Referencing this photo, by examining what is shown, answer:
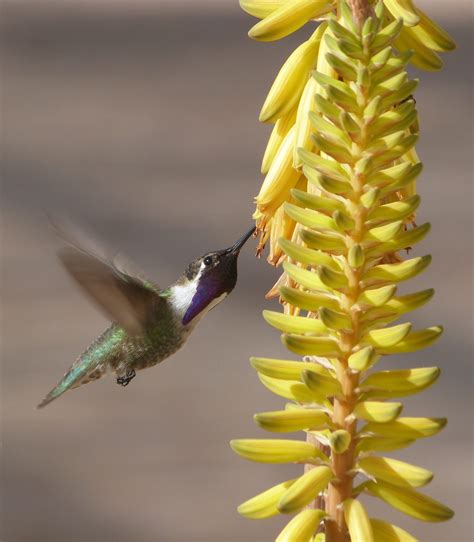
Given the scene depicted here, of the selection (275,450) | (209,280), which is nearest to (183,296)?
(209,280)

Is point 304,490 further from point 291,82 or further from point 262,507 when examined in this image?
point 291,82

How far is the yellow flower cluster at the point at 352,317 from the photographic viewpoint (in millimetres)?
1117

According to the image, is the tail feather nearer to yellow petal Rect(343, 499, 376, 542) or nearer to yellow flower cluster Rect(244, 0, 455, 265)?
yellow flower cluster Rect(244, 0, 455, 265)

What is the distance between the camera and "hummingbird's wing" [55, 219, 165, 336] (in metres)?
1.91

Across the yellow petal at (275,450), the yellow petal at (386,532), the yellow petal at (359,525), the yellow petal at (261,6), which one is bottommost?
the yellow petal at (386,532)

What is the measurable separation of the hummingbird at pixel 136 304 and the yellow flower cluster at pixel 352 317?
2.57 ft

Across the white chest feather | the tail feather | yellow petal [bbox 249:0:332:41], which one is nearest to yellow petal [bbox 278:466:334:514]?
yellow petal [bbox 249:0:332:41]

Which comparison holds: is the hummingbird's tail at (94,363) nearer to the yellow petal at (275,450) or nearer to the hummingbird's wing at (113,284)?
the hummingbird's wing at (113,284)

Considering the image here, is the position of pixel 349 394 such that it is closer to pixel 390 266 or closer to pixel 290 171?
pixel 390 266

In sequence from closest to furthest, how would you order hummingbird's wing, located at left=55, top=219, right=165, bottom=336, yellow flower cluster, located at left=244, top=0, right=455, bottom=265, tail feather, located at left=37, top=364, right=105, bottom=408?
yellow flower cluster, located at left=244, top=0, right=455, bottom=265 < hummingbird's wing, located at left=55, top=219, right=165, bottom=336 < tail feather, located at left=37, top=364, right=105, bottom=408

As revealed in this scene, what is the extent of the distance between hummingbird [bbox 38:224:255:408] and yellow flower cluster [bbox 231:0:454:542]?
0.78m

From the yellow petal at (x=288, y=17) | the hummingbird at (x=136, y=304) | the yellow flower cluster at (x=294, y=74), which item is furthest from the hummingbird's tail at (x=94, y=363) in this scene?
the yellow petal at (x=288, y=17)

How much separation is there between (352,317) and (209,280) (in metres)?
0.92

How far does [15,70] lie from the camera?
9.62 m
